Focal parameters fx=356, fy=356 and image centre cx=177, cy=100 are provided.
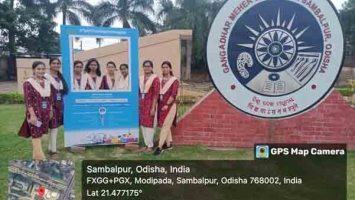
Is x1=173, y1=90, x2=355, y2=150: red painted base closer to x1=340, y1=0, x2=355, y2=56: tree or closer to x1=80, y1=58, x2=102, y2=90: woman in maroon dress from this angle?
x1=80, y1=58, x2=102, y2=90: woman in maroon dress

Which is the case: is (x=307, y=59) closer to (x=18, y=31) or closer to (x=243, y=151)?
(x=243, y=151)

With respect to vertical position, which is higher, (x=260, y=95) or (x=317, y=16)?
(x=317, y=16)

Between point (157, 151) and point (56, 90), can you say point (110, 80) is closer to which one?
point (56, 90)

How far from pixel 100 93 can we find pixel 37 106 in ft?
2.29

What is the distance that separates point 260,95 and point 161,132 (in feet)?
6.36

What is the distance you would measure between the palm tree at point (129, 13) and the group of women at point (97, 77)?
15.4m

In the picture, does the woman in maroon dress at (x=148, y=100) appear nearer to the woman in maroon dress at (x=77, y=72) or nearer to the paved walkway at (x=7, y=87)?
the woman in maroon dress at (x=77, y=72)

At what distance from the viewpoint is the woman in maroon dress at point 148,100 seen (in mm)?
4145

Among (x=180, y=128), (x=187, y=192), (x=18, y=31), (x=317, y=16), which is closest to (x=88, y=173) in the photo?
(x=187, y=192)

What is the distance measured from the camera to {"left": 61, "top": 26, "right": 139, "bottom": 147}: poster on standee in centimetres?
386

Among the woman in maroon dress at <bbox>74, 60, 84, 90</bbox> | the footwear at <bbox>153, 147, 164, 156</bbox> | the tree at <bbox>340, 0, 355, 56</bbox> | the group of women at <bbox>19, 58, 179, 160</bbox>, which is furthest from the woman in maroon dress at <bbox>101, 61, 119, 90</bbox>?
the tree at <bbox>340, 0, 355, 56</bbox>

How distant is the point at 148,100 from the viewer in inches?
165

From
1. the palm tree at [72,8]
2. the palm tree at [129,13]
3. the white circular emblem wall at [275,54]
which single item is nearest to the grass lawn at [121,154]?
the white circular emblem wall at [275,54]

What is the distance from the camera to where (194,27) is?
14062mm
